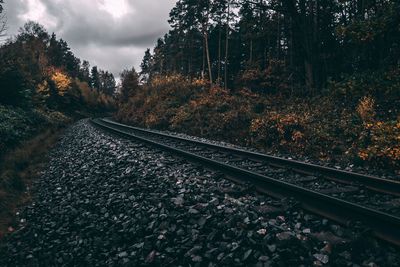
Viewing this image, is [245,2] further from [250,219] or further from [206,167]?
[250,219]

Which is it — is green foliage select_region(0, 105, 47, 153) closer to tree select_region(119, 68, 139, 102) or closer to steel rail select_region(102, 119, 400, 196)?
steel rail select_region(102, 119, 400, 196)

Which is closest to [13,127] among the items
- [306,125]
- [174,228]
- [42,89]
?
[306,125]

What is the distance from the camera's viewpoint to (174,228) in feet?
14.7

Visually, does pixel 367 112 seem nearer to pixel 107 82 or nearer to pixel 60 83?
pixel 60 83

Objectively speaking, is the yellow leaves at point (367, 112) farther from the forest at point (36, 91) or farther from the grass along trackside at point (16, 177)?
the forest at point (36, 91)

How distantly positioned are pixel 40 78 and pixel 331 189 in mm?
40822

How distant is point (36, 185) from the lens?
27.7 feet

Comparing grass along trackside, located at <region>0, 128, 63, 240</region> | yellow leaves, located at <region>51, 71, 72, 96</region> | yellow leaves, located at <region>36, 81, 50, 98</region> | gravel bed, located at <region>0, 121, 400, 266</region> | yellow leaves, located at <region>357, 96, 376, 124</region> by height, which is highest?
yellow leaves, located at <region>51, 71, 72, 96</region>

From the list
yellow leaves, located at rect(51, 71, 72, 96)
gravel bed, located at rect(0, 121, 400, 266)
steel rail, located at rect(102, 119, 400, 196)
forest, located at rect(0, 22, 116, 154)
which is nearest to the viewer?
gravel bed, located at rect(0, 121, 400, 266)

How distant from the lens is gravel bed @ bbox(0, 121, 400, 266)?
3545 mm

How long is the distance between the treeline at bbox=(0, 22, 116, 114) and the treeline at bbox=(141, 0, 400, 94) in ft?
51.7

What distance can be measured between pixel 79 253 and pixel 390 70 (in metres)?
13.5

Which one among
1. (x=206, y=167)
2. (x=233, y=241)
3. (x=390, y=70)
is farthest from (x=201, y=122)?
(x=233, y=241)

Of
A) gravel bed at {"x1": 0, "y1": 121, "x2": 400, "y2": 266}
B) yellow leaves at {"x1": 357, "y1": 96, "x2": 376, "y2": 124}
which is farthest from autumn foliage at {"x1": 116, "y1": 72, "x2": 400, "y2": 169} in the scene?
gravel bed at {"x1": 0, "y1": 121, "x2": 400, "y2": 266}
